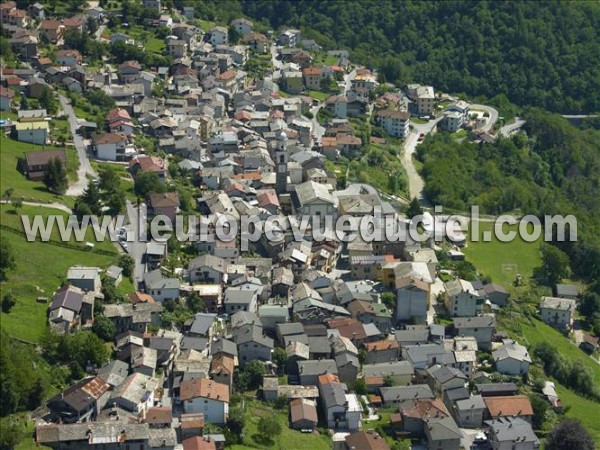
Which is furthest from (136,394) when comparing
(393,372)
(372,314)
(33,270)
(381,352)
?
(372,314)

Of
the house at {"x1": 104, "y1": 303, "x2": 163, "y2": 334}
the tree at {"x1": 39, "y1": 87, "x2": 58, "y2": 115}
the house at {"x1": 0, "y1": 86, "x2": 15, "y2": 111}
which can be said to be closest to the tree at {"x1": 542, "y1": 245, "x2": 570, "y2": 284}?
the house at {"x1": 104, "y1": 303, "x2": 163, "y2": 334}

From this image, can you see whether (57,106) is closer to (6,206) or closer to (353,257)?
(6,206)

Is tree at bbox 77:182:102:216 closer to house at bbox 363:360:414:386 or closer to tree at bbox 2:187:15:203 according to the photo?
tree at bbox 2:187:15:203

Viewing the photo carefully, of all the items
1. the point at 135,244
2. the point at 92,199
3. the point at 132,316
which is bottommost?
the point at 132,316

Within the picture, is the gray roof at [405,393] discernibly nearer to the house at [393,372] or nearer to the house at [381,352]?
the house at [393,372]

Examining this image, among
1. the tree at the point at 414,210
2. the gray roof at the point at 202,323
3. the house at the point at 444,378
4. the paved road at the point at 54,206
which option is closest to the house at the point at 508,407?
the house at the point at 444,378

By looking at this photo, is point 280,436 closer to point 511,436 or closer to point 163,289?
point 511,436
